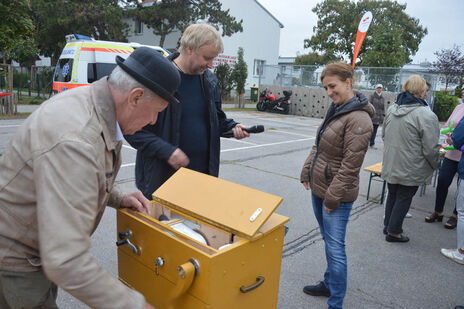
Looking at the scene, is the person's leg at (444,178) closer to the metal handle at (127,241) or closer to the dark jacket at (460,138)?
the dark jacket at (460,138)

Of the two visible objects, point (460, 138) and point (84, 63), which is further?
point (84, 63)

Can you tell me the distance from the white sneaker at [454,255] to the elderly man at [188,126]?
112 inches

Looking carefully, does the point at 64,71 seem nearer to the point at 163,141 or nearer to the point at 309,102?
the point at 163,141

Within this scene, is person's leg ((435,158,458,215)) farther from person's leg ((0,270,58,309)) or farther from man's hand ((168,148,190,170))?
person's leg ((0,270,58,309))

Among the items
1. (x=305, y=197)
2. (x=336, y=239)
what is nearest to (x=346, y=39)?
(x=305, y=197)

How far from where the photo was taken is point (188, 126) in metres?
2.42

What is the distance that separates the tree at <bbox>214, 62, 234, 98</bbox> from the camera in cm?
2267

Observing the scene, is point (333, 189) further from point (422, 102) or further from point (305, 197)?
point (305, 197)

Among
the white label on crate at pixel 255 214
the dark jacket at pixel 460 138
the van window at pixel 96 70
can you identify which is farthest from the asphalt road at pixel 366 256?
the van window at pixel 96 70

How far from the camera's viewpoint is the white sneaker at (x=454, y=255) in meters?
3.62

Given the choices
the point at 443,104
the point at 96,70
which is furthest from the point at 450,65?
the point at 96,70

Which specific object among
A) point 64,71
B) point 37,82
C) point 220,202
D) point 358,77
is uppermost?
point 358,77

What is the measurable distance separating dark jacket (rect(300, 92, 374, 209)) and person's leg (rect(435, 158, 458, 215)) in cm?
270

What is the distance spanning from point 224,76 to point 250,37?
7.03 meters
